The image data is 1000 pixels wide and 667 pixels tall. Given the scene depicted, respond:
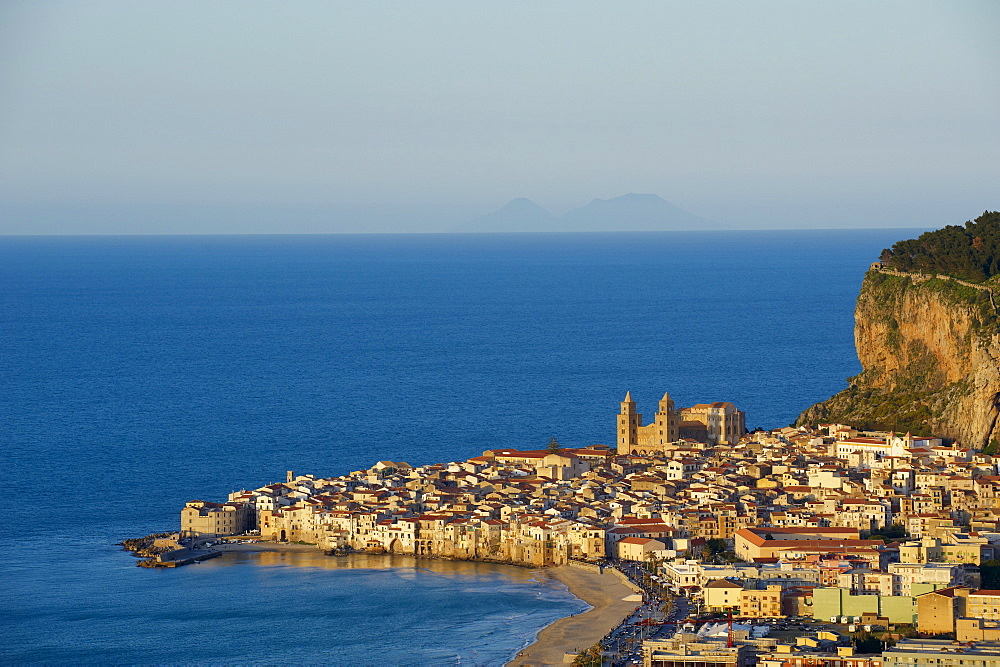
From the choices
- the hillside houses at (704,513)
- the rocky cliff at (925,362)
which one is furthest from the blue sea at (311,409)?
the rocky cliff at (925,362)

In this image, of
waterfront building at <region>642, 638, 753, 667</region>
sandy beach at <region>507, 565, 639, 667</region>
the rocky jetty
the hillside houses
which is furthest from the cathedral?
waterfront building at <region>642, 638, 753, 667</region>

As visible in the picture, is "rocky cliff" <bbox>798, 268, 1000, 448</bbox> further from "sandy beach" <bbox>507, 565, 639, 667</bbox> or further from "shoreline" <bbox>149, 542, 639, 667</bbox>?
"sandy beach" <bbox>507, 565, 639, 667</bbox>

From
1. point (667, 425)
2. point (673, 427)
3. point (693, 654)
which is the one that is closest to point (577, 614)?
point (693, 654)

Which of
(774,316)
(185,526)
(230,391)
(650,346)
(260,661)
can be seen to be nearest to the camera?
(260,661)

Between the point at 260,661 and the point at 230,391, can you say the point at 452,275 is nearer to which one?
the point at 230,391

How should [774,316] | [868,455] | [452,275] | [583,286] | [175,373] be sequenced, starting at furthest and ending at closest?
[452,275] < [583,286] < [774,316] < [175,373] < [868,455]

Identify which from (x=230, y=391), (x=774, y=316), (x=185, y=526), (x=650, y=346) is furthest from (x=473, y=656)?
(x=774, y=316)

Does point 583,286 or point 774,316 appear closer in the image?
point 774,316
